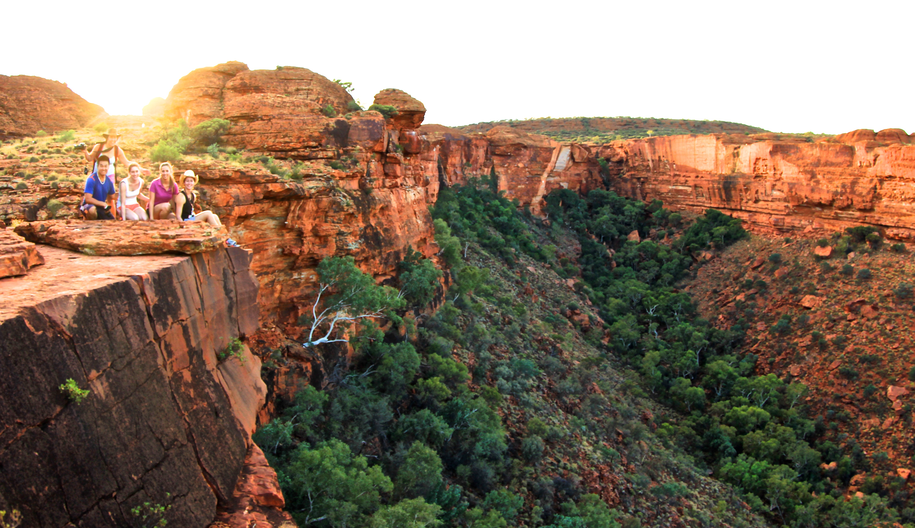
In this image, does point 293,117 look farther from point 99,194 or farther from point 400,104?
point 99,194

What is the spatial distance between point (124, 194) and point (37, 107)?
1403 cm

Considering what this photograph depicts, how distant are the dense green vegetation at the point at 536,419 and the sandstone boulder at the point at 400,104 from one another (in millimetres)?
6613

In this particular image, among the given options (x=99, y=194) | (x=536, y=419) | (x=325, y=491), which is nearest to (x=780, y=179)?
(x=536, y=419)

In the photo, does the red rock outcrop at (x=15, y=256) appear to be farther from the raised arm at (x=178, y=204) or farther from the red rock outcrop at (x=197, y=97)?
the red rock outcrop at (x=197, y=97)

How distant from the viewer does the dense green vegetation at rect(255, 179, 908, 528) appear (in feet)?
44.9

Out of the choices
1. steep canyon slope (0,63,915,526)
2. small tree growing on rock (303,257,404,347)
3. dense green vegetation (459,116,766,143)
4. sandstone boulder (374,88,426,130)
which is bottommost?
small tree growing on rock (303,257,404,347)

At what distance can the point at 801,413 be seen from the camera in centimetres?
2669

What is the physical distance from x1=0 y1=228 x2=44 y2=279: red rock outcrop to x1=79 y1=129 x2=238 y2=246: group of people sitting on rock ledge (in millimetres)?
1778

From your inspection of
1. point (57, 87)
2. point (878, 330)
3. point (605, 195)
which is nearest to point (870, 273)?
point (878, 330)

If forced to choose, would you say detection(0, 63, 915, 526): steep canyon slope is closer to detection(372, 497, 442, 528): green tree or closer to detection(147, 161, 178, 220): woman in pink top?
detection(147, 161, 178, 220): woman in pink top

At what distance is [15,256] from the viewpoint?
605cm

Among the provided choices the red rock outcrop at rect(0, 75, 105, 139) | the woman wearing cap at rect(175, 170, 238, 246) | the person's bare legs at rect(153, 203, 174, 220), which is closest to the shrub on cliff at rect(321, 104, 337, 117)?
the red rock outcrop at rect(0, 75, 105, 139)

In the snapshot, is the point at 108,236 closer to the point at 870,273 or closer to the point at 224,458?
the point at 224,458

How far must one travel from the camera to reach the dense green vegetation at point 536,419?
13672 mm
